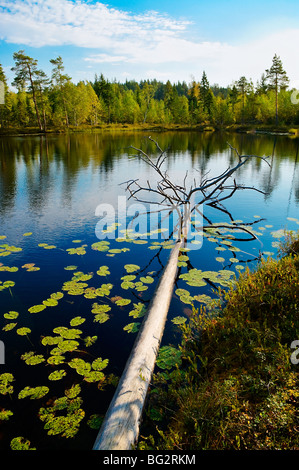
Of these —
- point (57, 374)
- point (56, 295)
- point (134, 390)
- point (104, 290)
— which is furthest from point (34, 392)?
point (104, 290)

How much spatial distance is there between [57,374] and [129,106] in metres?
117

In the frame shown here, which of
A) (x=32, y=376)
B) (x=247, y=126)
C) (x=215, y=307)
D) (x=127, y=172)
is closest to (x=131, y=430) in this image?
(x=32, y=376)

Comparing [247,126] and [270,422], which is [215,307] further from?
[247,126]

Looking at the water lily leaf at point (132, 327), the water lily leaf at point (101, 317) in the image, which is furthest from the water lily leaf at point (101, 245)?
the water lily leaf at point (132, 327)

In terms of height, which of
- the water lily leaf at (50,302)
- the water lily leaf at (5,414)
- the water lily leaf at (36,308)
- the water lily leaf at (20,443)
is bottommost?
the water lily leaf at (20,443)

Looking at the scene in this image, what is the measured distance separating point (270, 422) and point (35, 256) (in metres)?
9.06

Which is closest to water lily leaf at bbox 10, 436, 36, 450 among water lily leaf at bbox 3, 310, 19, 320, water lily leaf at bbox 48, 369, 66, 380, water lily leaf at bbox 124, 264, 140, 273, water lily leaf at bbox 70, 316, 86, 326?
water lily leaf at bbox 48, 369, 66, 380

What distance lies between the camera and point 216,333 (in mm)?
5996

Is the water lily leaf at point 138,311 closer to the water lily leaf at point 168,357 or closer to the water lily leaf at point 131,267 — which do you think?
the water lily leaf at point 168,357

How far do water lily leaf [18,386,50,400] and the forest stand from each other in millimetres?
79074

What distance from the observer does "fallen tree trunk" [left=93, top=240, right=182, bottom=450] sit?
12.0 ft

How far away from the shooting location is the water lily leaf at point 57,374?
518 cm

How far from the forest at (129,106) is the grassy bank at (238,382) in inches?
3114

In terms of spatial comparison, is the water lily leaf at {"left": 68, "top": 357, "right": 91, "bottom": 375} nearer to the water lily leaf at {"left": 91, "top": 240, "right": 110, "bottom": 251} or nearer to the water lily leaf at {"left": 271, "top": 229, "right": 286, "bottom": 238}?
the water lily leaf at {"left": 91, "top": 240, "right": 110, "bottom": 251}
